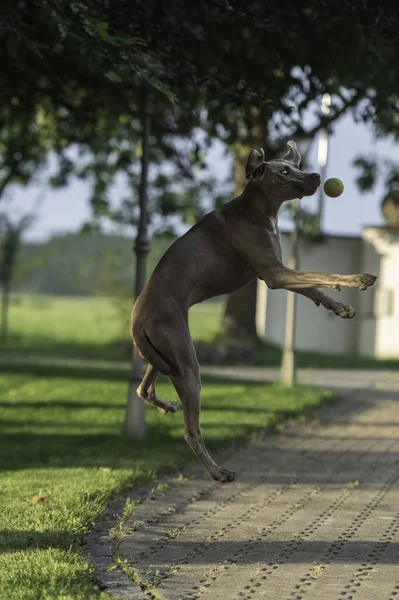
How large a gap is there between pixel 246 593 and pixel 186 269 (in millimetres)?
1889

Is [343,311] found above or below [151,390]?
above

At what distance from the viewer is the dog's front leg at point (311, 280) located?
17.6 feet

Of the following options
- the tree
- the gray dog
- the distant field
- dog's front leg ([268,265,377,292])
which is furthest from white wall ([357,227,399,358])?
dog's front leg ([268,265,377,292])

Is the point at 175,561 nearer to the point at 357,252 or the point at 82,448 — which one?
the point at 82,448

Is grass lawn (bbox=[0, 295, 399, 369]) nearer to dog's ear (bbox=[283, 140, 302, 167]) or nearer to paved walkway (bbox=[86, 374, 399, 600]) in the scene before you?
paved walkway (bbox=[86, 374, 399, 600])

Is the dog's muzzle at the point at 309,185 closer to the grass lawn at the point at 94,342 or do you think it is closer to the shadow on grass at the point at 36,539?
the shadow on grass at the point at 36,539

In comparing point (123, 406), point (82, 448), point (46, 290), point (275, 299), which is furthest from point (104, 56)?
point (46, 290)

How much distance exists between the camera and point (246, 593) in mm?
6309

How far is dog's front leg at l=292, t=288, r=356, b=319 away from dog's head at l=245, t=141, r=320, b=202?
53 centimetres

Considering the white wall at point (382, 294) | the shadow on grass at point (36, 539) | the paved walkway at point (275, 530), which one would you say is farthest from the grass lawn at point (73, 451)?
the white wall at point (382, 294)

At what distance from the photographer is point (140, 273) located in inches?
502

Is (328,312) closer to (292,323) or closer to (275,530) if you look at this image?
(292,323)

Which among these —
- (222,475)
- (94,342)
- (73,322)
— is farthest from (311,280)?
(73,322)

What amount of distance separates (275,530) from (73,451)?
166 inches
